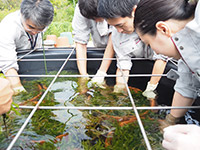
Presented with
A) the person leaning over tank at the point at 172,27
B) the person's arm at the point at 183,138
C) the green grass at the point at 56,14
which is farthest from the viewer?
the green grass at the point at 56,14

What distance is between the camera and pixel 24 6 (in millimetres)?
1609

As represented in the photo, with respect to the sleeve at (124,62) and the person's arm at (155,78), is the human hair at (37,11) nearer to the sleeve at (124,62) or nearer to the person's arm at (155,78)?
the sleeve at (124,62)

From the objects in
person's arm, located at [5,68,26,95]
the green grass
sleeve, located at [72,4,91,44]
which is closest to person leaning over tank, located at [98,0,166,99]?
sleeve, located at [72,4,91,44]

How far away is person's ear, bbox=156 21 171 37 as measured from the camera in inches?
28.1

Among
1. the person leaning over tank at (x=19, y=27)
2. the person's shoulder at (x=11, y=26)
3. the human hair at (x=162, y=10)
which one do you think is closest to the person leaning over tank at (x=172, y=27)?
the human hair at (x=162, y=10)

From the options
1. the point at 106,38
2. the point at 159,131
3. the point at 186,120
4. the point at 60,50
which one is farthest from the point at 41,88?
the point at 186,120

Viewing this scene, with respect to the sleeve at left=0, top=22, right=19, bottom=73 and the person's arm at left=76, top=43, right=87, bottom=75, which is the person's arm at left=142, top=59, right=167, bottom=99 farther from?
the sleeve at left=0, top=22, right=19, bottom=73

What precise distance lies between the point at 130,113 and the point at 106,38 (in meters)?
1.06

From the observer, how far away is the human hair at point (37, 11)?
5.10 ft

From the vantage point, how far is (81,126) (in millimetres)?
1191

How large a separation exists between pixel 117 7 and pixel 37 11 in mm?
862

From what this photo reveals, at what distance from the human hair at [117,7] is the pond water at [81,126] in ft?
2.54

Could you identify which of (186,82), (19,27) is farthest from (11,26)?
(186,82)

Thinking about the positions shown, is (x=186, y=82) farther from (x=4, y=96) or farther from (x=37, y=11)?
(x=37, y=11)
